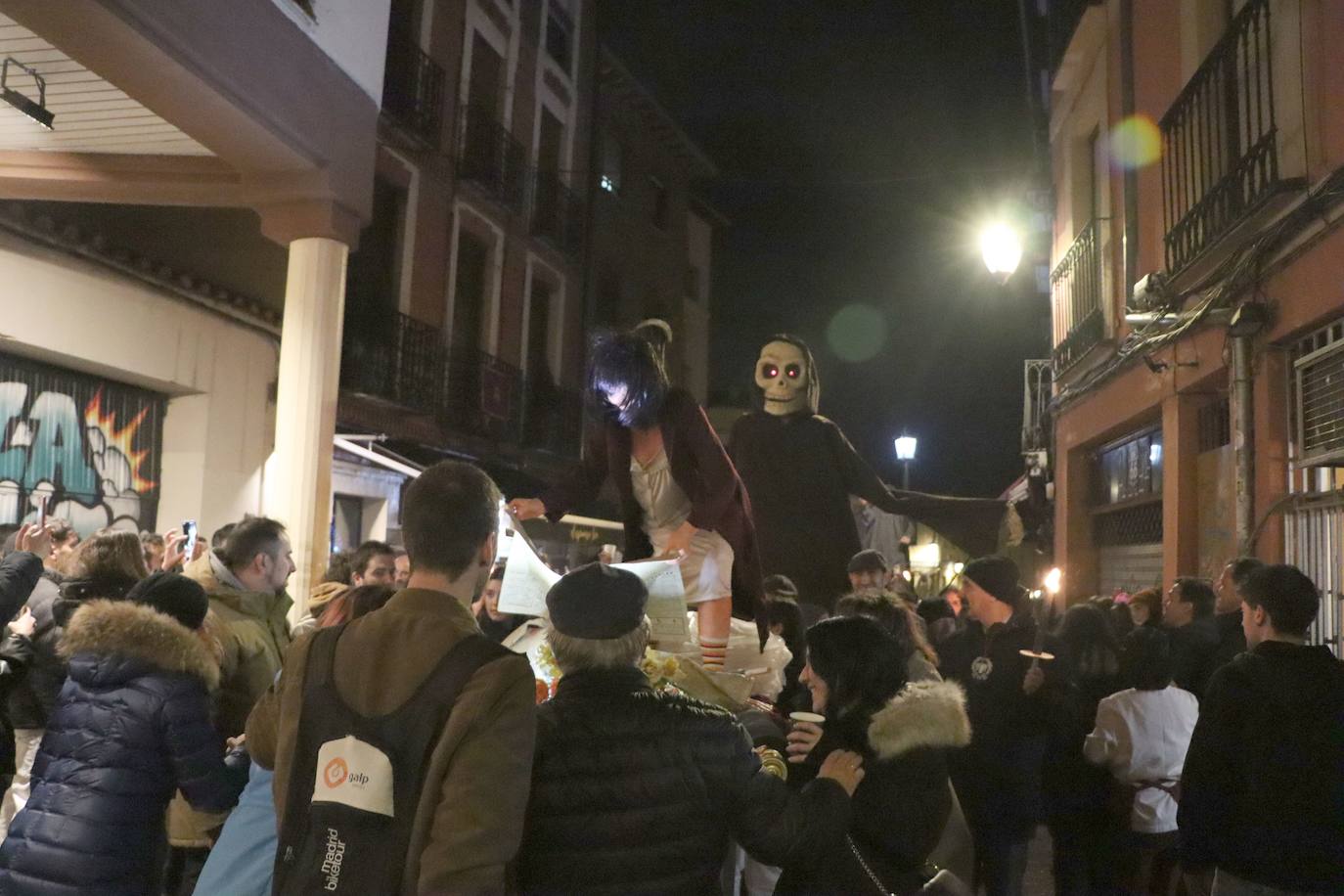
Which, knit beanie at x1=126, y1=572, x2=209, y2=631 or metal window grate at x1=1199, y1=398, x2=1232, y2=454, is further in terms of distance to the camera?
metal window grate at x1=1199, y1=398, x2=1232, y2=454

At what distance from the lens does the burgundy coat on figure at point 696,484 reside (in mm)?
3945

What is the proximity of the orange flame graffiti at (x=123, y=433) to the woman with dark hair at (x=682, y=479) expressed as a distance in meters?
7.54

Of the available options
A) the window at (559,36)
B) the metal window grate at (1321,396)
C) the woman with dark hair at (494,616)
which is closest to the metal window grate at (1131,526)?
the metal window grate at (1321,396)

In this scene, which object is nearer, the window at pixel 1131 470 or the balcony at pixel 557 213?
the window at pixel 1131 470

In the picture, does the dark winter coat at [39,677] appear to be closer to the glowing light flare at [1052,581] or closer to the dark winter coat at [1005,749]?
the dark winter coat at [1005,749]

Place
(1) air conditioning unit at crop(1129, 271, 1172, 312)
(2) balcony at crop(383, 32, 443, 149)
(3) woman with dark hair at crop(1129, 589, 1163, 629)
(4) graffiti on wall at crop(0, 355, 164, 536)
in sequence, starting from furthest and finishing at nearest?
1. (2) balcony at crop(383, 32, 443, 149)
2. (4) graffiti on wall at crop(0, 355, 164, 536)
3. (1) air conditioning unit at crop(1129, 271, 1172, 312)
4. (3) woman with dark hair at crop(1129, 589, 1163, 629)

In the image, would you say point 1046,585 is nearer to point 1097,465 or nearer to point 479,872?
point 1097,465

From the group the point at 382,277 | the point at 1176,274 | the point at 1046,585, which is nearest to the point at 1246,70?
the point at 1176,274

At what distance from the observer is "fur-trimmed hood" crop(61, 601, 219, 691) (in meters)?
3.44

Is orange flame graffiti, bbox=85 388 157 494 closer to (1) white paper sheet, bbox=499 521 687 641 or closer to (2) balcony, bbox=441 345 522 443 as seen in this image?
(2) balcony, bbox=441 345 522 443

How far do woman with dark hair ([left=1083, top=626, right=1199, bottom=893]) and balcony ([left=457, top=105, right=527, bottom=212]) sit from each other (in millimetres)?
14140

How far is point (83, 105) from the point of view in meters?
6.97

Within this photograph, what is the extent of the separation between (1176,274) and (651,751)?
6.84m

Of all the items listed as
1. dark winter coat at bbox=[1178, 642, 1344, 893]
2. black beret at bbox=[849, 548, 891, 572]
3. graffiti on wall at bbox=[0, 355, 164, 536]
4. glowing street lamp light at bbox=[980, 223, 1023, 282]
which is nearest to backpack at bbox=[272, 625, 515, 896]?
dark winter coat at bbox=[1178, 642, 1344, 893]
